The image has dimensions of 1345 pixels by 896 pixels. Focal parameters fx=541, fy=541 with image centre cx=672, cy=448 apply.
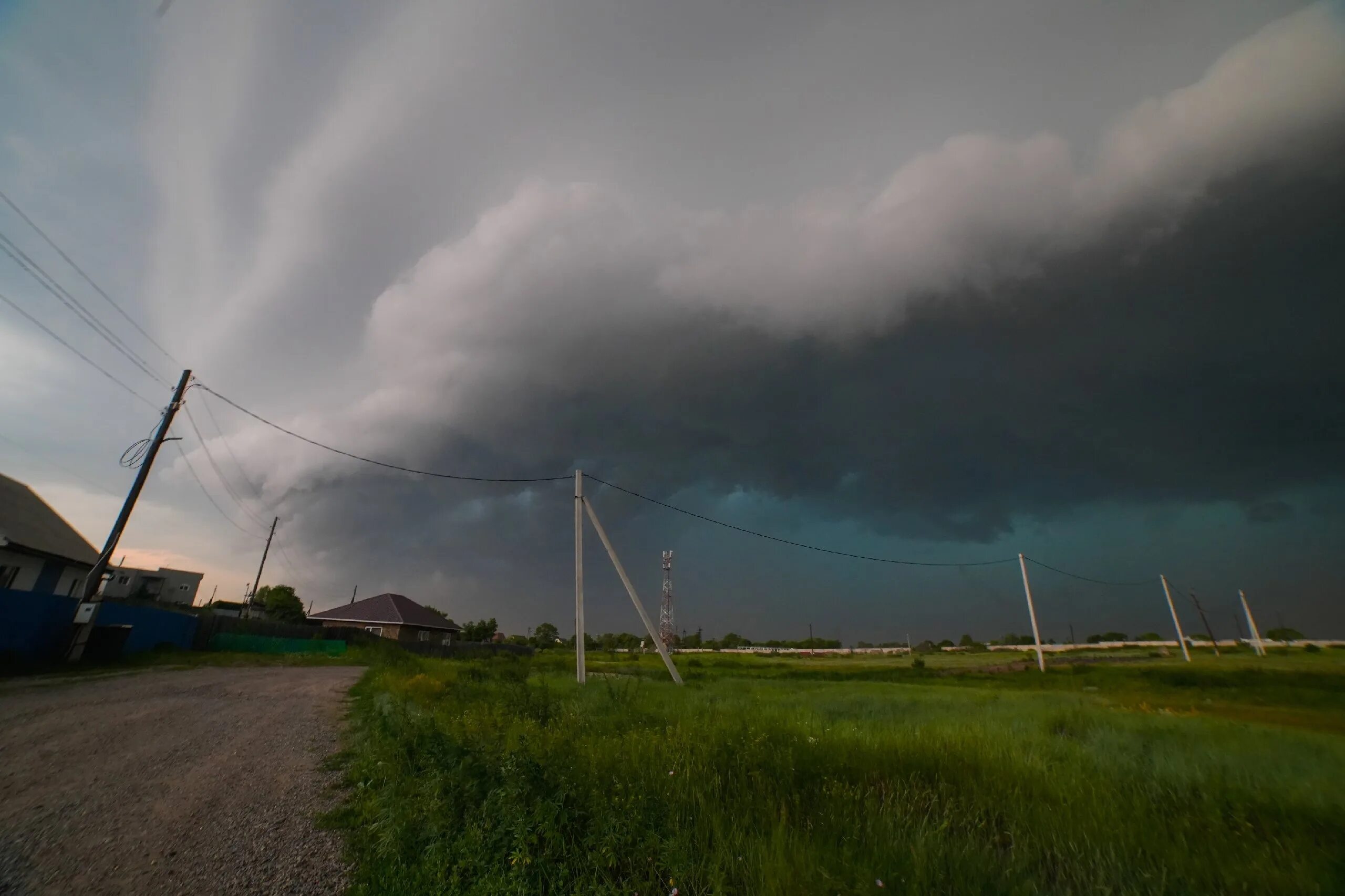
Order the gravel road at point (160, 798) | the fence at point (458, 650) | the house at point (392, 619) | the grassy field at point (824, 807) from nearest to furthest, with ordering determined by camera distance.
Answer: the grassy field at point (824, 807), the gravel road at point (160, 798), the fence at point (458, 650), the house at point (392, 619)

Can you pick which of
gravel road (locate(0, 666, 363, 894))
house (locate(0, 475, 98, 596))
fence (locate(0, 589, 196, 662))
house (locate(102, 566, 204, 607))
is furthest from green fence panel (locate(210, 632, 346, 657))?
house (locate(102, 566, 204, 607))

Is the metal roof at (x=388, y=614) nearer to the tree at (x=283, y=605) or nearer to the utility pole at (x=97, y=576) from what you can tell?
the tree at (x=283, y=605)

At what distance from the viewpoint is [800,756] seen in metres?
5.59

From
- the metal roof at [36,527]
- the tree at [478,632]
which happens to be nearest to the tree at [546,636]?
the tree at [478,632]

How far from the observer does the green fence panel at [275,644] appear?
34688mm

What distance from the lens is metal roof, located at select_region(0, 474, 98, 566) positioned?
28453mm

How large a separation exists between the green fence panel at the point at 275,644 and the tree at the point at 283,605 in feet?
101

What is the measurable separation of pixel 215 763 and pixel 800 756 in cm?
825

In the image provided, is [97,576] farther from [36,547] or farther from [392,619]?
[392,619]

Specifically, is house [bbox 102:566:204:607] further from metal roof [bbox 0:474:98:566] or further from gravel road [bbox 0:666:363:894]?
gravel road [bbox 0:666:363:894]

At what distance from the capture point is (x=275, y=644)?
127 ft

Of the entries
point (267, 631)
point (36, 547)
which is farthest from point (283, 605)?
point (36, 547)

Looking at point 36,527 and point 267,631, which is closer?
point 36,527

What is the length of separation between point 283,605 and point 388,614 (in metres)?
27.5
